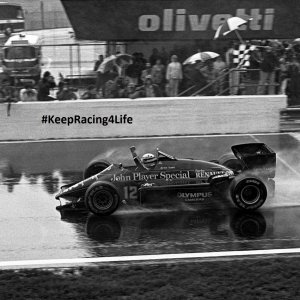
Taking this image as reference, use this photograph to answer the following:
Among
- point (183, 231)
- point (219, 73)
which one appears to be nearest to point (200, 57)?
Result: point (219, 73)

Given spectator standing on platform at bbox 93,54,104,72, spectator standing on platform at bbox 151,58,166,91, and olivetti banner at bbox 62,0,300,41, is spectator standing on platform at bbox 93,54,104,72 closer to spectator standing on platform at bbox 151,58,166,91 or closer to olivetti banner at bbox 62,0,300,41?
olivetti banner at bbox 62,0,300,41

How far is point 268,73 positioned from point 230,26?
1.99 metres

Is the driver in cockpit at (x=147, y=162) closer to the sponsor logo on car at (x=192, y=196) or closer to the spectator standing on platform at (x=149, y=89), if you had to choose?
the sponsor logo on car at (x=192, y=196)

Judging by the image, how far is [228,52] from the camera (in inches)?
797

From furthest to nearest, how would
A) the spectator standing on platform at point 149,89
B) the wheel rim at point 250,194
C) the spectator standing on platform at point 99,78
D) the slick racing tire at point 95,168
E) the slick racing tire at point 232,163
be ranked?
the spectator standing on platform at point 99,78, the spectator standing on platform at point 149,89, the slick racing tire at point 95,168, the slick racing tire at point 232,163, the wheel rim at point 250,194

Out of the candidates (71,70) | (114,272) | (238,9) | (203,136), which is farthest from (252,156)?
(238,9)

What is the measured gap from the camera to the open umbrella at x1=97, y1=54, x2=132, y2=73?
19641mm

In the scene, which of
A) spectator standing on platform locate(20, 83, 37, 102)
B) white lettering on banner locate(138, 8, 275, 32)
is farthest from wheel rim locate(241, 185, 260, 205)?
white lettering on banner locate(138, 8, 275, 32)

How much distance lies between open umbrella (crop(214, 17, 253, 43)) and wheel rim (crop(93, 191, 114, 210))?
1007 centimetres

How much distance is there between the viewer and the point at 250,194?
11.7 meters

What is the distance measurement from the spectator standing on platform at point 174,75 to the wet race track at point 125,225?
4455 mm

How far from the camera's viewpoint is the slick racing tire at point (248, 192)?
11.5 m

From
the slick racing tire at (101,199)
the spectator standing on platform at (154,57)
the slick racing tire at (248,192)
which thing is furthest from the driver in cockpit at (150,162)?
the spectator standing on platform at (154,57)

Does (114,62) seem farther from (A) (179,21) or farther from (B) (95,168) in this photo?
(B) (95,168)
